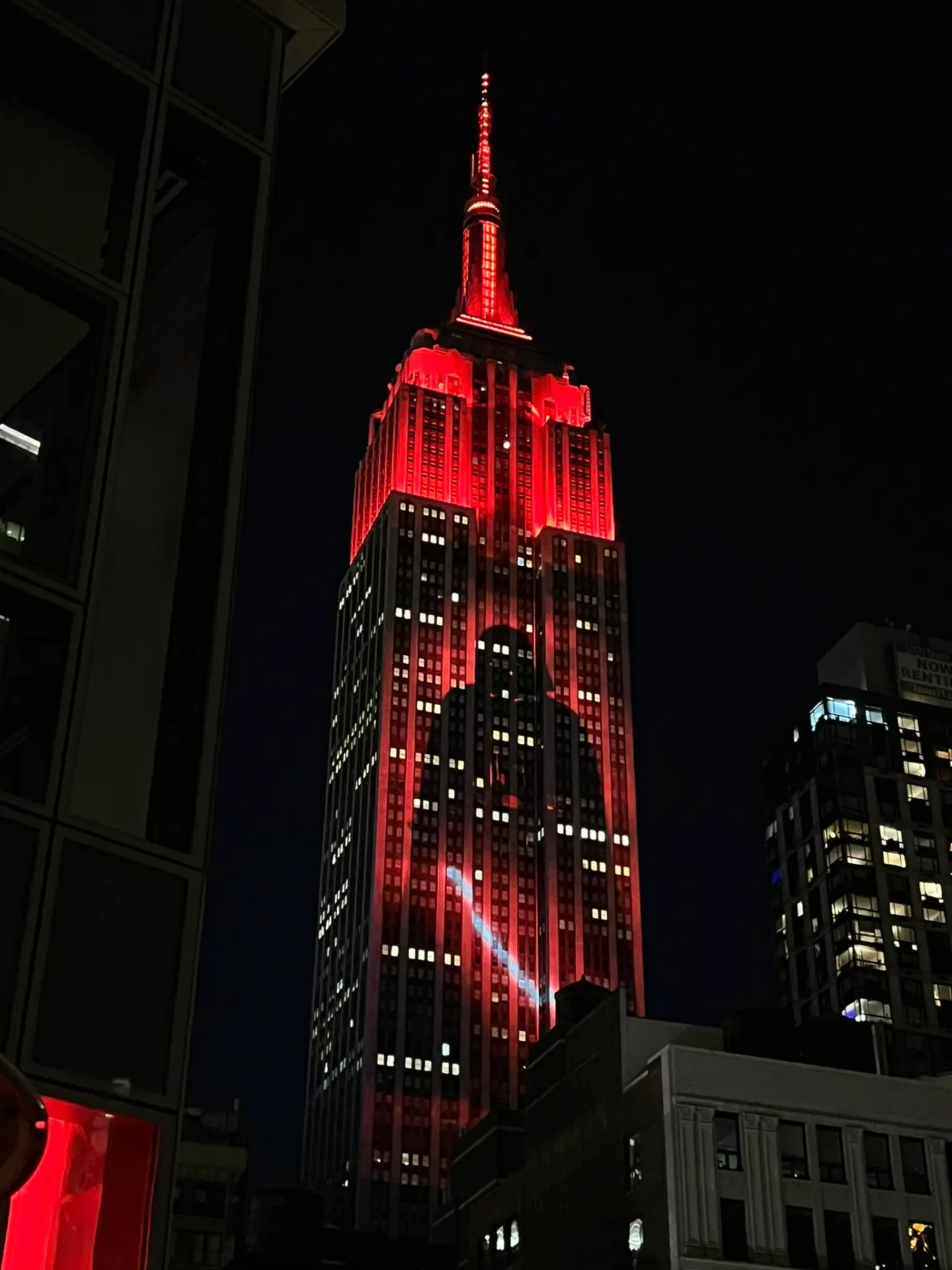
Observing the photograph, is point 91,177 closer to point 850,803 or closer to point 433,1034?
point 850,803

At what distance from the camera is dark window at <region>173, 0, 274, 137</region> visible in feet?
86.4

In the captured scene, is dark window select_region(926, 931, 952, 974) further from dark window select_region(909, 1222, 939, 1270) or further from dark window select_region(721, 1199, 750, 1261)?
dark window select_region(721, 1199, 750, 1261)

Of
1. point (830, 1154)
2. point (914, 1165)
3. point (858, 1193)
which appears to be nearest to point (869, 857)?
point (914, 1165)

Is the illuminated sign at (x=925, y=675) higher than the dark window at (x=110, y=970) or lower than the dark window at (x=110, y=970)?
higher

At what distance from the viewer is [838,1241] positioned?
260 ft

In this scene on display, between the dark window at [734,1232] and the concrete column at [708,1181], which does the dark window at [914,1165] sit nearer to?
the dark window at [734,1232]

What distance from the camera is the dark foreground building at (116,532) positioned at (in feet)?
62.4

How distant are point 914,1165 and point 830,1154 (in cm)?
521

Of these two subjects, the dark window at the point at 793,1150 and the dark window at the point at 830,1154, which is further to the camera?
the dark window at the point at 830,1154

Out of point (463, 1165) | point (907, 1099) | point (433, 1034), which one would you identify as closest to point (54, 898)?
point (907, 1099)

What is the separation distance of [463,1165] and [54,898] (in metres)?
100

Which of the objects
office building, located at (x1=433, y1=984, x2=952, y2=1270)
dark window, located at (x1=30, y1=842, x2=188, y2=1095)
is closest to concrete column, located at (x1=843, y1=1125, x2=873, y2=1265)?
office building, located at (x1=433, y1=984, x2=952, y2=1270)

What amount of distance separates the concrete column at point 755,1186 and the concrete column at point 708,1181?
163 centimetres

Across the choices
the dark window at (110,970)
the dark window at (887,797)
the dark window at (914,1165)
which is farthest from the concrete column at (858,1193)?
the dark window at (887,797)
